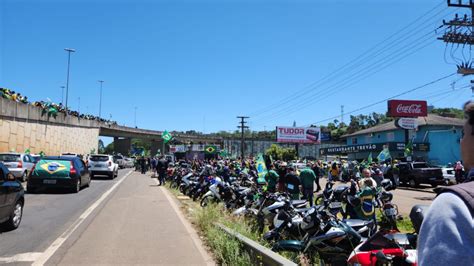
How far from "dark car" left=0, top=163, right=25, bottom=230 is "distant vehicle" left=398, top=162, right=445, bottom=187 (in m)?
24.9

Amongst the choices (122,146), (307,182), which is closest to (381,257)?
(307,182)

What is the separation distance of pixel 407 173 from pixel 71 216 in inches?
935

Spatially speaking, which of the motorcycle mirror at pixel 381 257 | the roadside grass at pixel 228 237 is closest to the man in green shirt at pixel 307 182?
the roadside grass at pixel 228 237

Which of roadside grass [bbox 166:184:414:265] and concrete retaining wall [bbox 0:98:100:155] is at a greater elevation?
concrete retaining wall [bbox 0:98:100:155]

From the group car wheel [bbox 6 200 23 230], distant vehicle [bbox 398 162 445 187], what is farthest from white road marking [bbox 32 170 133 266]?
distant vehicle [bbox 398 162 445 187]

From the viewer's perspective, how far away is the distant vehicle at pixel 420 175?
27656 millimetres

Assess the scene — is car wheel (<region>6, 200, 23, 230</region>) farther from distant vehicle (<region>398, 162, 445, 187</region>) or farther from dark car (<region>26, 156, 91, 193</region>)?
distant vehicle (<region>398, 162, 445, 187</region>)

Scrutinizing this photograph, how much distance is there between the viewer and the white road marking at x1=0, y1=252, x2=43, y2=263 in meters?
6.77

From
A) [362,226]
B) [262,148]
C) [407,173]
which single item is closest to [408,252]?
[362,226]

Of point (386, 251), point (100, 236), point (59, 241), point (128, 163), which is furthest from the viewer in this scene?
point (128, 163)

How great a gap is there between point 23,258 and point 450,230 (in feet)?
23.3

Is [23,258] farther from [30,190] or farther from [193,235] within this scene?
[30,190]

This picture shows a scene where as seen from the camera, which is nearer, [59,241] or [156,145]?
[59,241]

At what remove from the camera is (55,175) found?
17516mm
